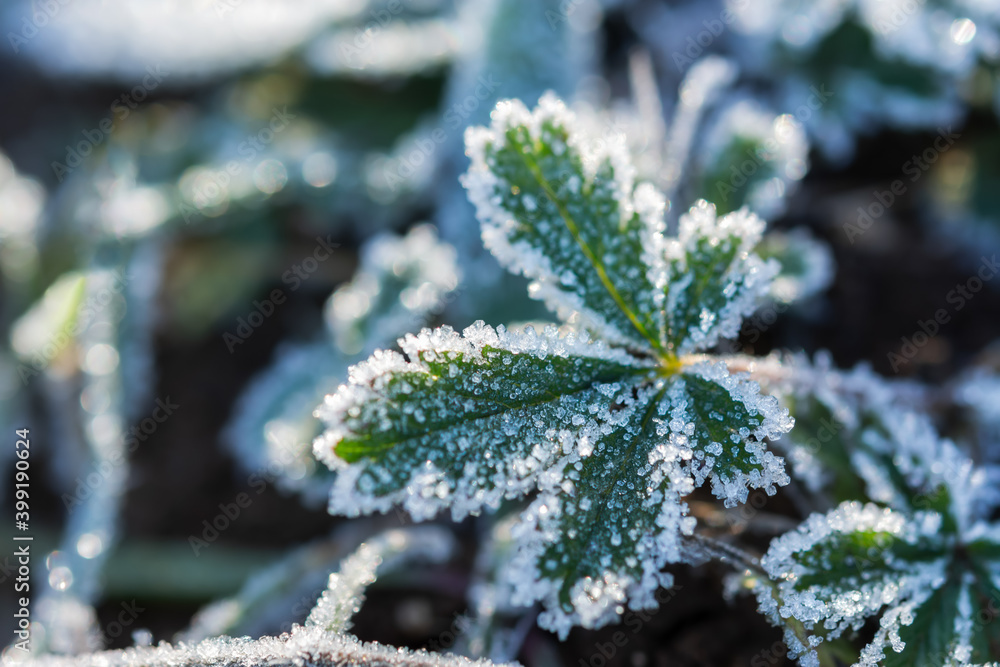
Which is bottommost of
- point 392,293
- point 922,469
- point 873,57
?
point 922,469

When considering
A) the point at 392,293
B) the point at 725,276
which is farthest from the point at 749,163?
the point at 392,293

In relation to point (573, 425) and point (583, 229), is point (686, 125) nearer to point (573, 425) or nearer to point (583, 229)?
point (583, 229)

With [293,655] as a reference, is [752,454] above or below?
above

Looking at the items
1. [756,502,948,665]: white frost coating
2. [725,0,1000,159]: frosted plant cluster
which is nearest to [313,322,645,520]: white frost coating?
[756,502,948,665]: white frost coating

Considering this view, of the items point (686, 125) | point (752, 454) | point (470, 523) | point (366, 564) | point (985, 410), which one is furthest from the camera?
point (470, 523)

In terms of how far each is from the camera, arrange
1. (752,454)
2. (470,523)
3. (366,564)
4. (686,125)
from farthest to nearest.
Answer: (470,523) < (686,125) < (366,564) < (752,454)

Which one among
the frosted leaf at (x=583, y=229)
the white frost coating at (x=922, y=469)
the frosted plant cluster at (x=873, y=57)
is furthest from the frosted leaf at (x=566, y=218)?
the frosted plant cluster at (x=873, y=57)

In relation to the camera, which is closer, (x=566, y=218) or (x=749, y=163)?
(x=566, y=218)

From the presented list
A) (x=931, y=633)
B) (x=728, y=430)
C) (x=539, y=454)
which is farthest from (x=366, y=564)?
(x=931, y=633)
